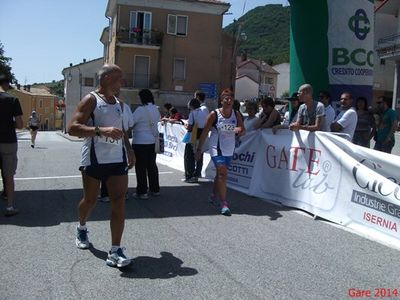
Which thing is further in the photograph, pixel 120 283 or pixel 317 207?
pixel 317 207

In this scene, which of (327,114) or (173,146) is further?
(173,146)

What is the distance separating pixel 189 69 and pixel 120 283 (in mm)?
37808

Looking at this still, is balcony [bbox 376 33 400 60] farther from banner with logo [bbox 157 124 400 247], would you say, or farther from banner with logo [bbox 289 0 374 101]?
banner with logo [bbox 157 124 400 247]

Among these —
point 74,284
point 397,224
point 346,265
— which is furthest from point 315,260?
point 74,284

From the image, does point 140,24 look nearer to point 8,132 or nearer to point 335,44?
point 335,44

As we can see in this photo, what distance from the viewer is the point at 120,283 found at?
427 cm

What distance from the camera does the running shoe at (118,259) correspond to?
15.0 feet

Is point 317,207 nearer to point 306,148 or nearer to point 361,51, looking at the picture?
point 306,148

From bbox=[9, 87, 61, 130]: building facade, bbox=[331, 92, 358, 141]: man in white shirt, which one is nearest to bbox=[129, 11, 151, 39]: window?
bbox=[331, 92, 358, 141]: man in white shirt

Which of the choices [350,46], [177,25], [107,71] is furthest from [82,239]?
[177,25]

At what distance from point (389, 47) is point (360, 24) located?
104 feet

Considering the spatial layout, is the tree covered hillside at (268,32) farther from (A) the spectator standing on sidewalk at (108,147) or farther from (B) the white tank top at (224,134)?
(A) the spectator standing on sidewalk at (108,147)

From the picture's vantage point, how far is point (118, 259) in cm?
461

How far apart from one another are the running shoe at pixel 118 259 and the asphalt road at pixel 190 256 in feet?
0.25
